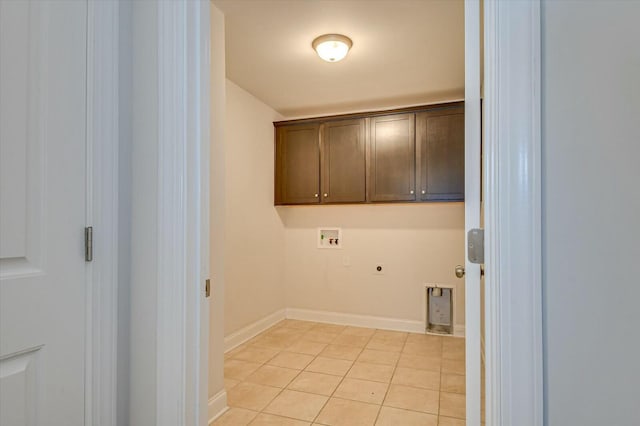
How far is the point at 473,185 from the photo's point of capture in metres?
0.91

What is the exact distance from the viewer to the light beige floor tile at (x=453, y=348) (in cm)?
299

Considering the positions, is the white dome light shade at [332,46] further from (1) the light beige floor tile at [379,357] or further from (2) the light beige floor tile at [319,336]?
Answer: (2) the light beige floor tile at [319,336]

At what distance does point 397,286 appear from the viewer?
12.4ft

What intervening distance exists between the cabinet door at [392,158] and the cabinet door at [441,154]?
99 mm

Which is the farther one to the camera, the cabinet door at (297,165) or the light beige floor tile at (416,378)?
the cabinet door at (297,165)

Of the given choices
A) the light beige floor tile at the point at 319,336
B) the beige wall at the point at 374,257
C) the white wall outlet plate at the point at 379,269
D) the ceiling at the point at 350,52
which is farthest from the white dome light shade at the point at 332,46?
the light beige floor tile at the point at 319,336

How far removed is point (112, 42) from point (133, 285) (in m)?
0.75

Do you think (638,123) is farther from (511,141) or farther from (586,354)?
(586,354)

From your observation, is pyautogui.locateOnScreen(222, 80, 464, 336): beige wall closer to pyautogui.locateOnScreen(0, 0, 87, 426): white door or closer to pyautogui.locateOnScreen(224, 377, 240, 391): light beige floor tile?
pyautogui.locateOnScreen(224, 377, 240, 391): light beige floor tile

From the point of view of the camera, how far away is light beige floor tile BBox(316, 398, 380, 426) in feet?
6.52

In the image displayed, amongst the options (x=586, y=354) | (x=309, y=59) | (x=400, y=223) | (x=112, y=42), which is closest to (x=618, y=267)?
(x=586, y=354)

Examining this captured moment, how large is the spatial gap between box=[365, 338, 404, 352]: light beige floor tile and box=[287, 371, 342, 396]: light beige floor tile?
2.50ft

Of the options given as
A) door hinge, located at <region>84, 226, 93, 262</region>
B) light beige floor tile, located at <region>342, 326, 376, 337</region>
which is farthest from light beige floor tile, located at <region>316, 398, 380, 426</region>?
door hinge, located at <region>84, 226, 93, 262</region>

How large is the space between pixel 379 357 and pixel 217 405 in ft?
4.88
